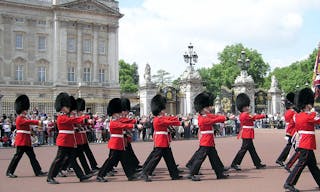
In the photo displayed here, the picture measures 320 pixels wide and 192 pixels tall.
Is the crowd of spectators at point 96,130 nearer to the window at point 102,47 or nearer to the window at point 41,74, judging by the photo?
the window at point 41,74

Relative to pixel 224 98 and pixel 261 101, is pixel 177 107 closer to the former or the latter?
pixel 224 98

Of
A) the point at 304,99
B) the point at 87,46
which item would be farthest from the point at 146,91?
the point at 87,46

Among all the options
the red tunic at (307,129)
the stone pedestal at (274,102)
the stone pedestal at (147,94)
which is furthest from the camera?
the stone pedestal at (274,102)

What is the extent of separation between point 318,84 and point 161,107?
1370cm

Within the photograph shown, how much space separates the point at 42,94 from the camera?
4584 centimetres

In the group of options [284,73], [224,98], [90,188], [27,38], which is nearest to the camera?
[90,188]

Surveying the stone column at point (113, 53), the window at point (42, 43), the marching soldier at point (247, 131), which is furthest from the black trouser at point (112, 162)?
the stone column at point (113, 53)

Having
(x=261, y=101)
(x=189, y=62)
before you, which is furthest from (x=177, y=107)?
(x=261, y=101)

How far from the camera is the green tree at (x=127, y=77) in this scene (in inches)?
2827

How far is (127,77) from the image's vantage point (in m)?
74.3

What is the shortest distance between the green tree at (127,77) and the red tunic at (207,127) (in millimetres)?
61457

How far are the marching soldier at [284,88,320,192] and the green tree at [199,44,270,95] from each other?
178 feet

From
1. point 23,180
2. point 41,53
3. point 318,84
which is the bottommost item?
point 23,180

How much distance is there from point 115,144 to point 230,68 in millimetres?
55415
